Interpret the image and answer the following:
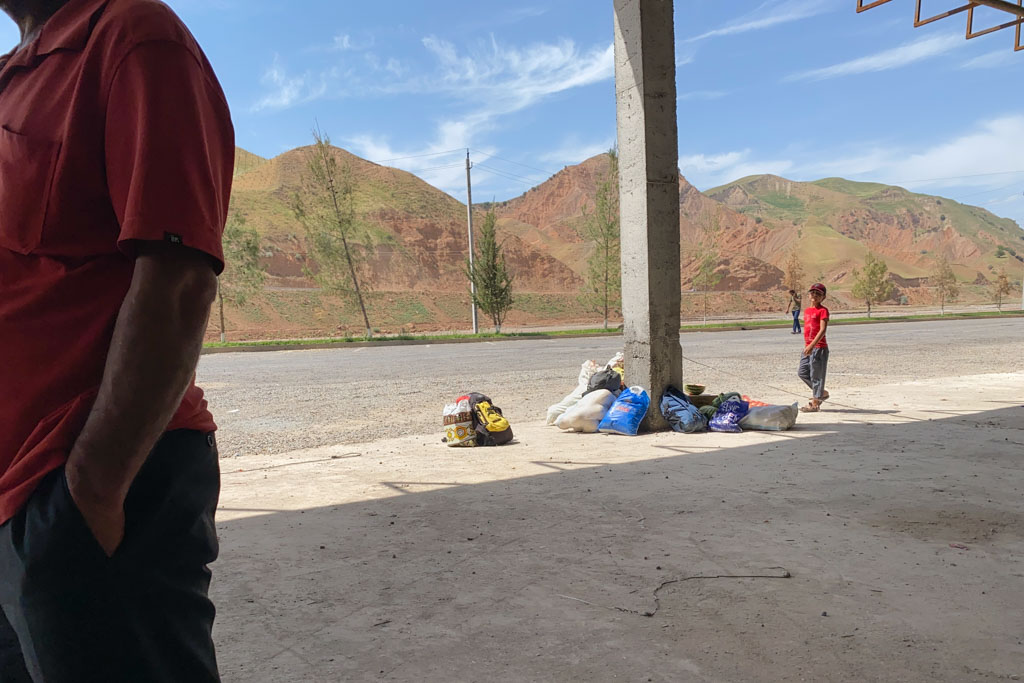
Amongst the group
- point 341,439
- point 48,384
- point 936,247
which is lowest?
point 341,439

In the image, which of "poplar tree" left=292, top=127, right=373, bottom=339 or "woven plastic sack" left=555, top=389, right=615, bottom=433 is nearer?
"woven plastic sack" left=555, top=389, right=615, bottom=433

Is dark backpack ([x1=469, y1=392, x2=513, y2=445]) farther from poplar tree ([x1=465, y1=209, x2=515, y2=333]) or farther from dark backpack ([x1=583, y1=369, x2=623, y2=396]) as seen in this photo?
poplar tree ([x1=465, y1=209, x2=515, y2=333])

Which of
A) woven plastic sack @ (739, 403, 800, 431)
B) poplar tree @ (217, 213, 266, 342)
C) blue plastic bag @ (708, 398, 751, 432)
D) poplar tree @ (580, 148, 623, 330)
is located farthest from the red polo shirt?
poplar tree @ (217, 213, 266, 342)

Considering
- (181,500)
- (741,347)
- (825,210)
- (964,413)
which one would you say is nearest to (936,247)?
(825,210)

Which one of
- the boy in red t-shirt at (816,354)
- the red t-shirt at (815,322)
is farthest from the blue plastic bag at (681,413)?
the red t-shirt at (815,322)

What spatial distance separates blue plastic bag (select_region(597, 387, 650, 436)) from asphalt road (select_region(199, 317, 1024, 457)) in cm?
146

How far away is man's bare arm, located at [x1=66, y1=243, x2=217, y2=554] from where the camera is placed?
42.8 inches

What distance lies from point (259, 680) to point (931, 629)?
2.51m

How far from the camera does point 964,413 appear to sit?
8.05 m

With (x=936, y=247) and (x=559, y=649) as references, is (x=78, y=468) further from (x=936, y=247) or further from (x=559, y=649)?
(x=936, y=247)

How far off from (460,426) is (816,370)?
4.67 m

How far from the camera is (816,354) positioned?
8789 millimetres

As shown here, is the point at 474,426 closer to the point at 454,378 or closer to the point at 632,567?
the point at 632,567

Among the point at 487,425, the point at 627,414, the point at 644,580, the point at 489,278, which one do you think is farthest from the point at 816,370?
the point at 489,278
